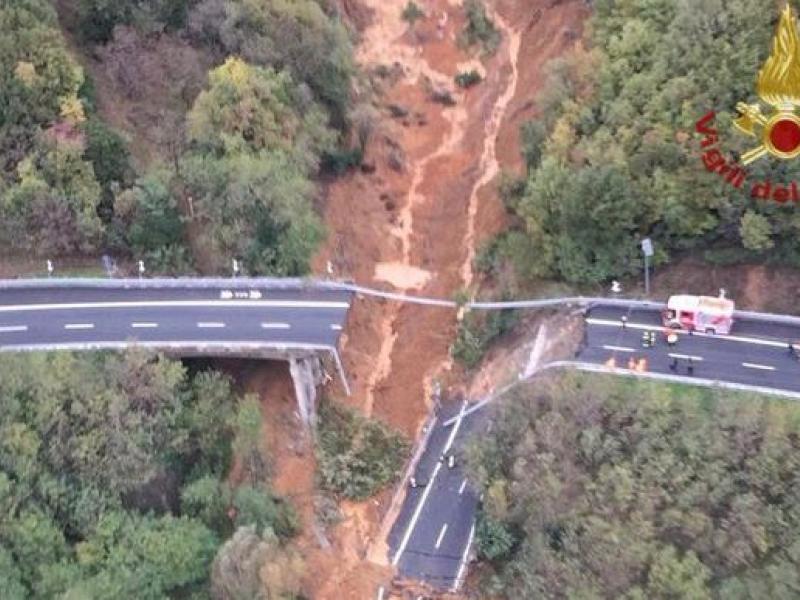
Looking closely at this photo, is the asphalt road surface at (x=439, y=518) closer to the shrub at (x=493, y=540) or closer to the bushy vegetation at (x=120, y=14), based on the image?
the shrub at (x=493, y=540)

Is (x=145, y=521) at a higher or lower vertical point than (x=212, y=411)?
lower

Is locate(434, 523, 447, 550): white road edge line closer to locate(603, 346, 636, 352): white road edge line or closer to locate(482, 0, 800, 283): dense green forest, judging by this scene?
locate(603, 346, 636, 352): white road edge line

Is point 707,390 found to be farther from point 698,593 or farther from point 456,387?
point 456,387

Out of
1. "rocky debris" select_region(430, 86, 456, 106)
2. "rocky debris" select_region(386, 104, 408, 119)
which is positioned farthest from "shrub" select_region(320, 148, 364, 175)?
"rocky debris" select_region(430, 86, 456, 106)

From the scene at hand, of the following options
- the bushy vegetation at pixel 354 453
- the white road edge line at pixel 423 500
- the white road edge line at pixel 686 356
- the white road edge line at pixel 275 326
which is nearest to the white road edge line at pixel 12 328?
the white road edge line at pixel 275 326

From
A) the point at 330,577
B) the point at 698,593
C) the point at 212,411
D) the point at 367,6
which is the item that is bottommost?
the point at 330,577

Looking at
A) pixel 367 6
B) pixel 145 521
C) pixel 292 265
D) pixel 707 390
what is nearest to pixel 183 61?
pixel 292 265

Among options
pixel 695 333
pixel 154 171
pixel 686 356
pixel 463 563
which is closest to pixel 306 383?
pixel 463 563
